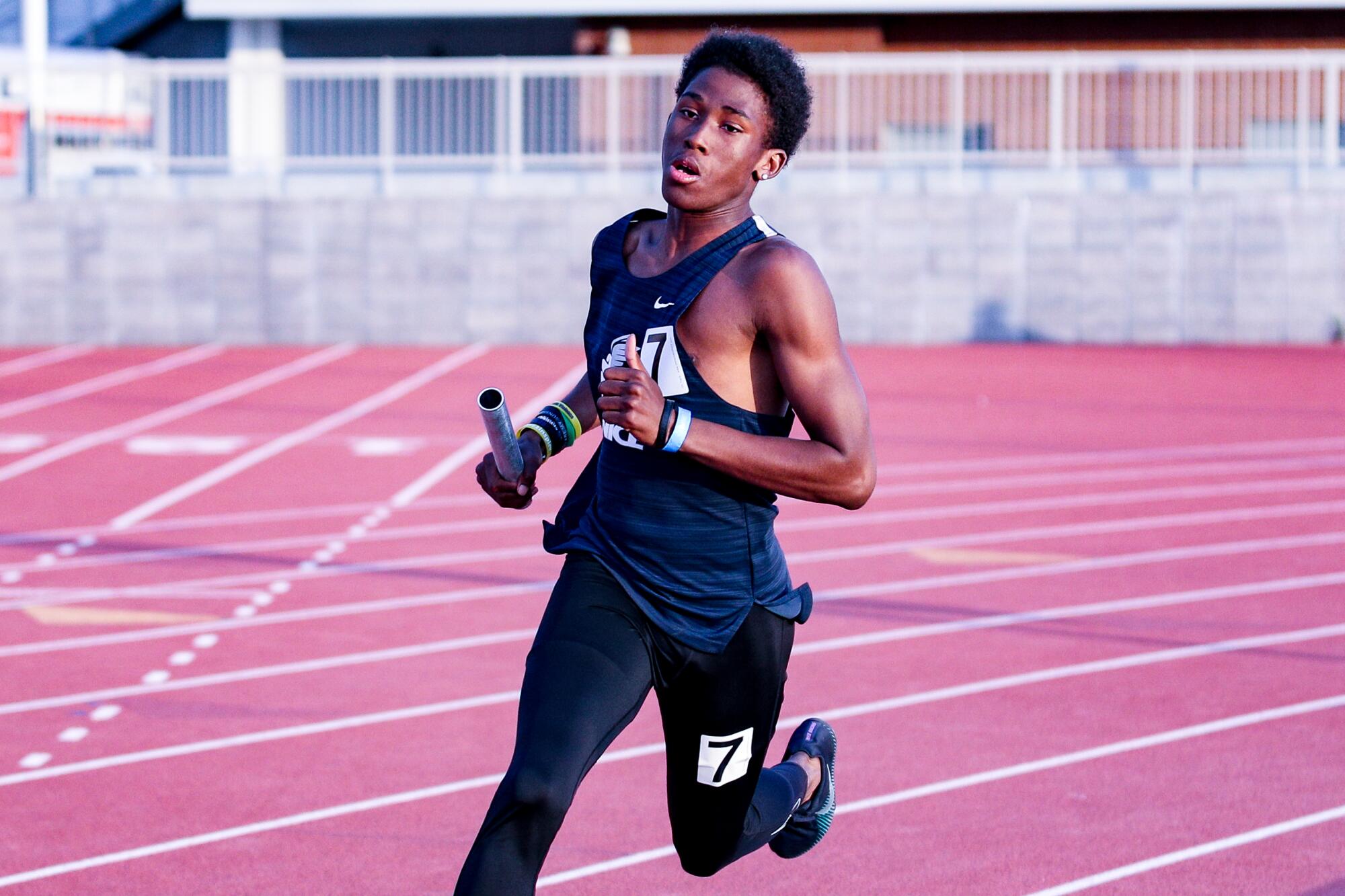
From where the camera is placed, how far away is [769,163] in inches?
134

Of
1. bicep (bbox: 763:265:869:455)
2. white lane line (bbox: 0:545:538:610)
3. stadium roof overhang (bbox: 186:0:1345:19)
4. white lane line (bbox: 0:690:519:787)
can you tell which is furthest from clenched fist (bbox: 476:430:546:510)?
stadium roof overhang (bbox: 186:0:1345:19)

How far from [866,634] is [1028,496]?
3790 mm

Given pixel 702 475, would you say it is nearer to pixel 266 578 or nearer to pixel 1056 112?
pixel 266 578

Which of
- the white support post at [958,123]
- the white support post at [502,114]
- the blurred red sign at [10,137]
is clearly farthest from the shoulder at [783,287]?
the blurred red sign at [10,137]

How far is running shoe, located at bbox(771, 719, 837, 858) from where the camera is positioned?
13.1 ft

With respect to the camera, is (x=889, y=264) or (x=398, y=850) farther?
(x=889, y=264)

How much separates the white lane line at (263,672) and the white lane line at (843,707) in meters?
0.69

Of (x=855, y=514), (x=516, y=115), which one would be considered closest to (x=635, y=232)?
(x=855, y=514)

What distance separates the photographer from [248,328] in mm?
19797

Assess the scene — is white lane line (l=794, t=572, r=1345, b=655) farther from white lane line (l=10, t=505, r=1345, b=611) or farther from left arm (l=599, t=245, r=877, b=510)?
left arm (l=599, t=245, r=877, b=510)

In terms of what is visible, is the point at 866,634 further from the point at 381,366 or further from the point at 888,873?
the point at 381,366

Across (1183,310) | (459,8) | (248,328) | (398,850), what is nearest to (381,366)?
(248,328)

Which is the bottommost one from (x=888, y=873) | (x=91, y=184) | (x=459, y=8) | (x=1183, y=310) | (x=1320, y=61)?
(x=888, y=873)

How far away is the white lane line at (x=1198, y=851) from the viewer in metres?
4.35
